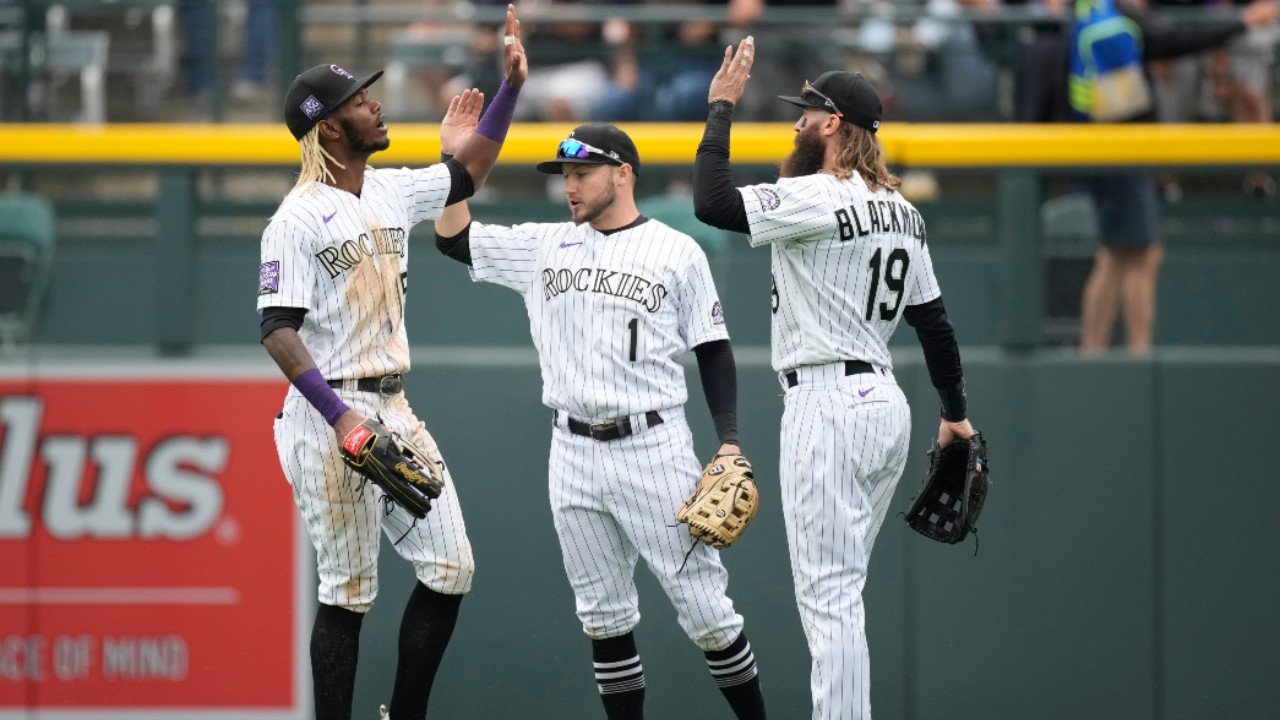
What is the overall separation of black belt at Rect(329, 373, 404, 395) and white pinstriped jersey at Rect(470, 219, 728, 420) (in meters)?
0.47

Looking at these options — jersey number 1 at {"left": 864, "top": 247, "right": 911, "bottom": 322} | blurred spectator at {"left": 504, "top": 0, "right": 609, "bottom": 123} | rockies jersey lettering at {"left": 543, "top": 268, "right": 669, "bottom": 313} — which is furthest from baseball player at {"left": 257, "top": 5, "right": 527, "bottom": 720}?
blurred spectator at {"left": 504, "top": 0, "right": 609, "bottom": 123}

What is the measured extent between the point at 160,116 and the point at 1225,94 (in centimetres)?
498

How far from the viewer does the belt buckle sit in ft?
14.6

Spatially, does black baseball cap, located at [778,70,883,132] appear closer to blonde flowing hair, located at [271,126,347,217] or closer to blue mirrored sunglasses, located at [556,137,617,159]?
blue mirrored sunglasses, located at [556,137,617,159]

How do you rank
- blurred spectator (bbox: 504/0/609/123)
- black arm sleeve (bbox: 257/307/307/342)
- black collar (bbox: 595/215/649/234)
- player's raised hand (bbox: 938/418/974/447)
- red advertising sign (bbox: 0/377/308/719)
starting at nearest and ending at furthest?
black arm sleeve (bbox: 257/307/307/342) → black collar (bbox: 595/215/649/234) → player's raised hand (bbox: 938/418/974/447) → red advertising sign (bbox: 0/377/308/719) → blurred spectator (bbox: 504/0/609/123)

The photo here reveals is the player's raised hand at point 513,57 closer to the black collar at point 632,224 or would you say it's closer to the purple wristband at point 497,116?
the purple wristband at point 497,116

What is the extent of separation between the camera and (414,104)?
744 centimetres

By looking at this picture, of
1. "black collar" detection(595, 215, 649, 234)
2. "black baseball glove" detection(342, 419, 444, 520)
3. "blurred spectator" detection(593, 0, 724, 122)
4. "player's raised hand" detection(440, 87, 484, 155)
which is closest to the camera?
"black baseball glove" detection(342, 419, 444, 520)

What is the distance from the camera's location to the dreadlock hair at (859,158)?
452cm

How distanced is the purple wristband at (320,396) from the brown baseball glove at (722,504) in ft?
3.37

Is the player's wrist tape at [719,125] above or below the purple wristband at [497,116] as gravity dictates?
below

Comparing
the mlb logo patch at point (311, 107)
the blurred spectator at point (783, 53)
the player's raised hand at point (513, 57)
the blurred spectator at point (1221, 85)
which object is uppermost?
the blurred spectator at point (783, 53)

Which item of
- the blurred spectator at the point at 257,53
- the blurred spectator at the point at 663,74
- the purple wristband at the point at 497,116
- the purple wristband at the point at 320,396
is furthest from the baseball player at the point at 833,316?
the blurred spectator at the point at 257,53

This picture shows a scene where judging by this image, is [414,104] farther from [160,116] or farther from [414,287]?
[414,287]
